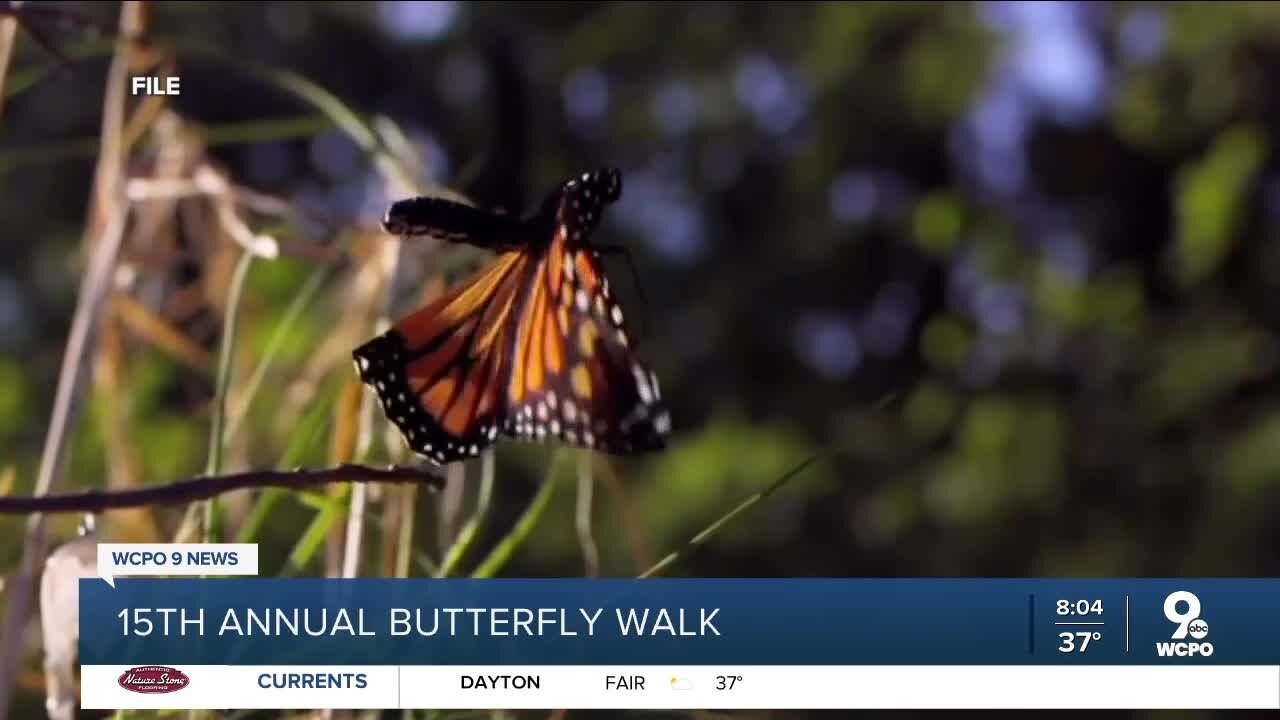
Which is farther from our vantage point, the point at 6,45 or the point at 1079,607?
the point at 1079,607

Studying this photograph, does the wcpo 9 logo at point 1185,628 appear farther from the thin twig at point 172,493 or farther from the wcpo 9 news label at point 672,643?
the thin twig at point 172,493

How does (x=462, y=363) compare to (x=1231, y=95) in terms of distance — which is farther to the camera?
(x=1231, y=95)

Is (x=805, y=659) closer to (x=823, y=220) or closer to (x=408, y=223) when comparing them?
(x=408, y=223)

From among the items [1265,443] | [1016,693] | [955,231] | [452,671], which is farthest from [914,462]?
[452,671]

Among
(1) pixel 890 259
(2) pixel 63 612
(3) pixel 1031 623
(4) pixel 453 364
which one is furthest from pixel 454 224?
(1) pixel 890 259

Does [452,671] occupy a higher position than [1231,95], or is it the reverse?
[1231,95]

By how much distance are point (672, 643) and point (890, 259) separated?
1619 mm

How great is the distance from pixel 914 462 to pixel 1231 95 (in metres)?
0.64

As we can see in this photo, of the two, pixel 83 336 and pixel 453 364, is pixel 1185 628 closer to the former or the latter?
pixel 453 364

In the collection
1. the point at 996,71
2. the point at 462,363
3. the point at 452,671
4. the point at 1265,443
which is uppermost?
the point at 996,71

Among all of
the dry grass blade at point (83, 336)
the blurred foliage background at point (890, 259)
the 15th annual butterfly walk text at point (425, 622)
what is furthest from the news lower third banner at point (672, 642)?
the blurred foliage background at point (890, 259)

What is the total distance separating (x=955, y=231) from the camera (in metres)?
2.08

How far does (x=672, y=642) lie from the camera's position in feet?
2.21

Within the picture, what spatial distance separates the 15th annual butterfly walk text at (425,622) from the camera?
59 cm
